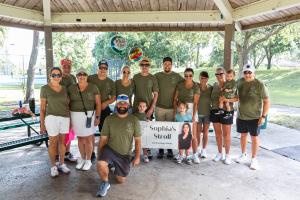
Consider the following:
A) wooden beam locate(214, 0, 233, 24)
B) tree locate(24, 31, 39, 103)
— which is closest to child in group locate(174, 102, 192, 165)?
wooden beam locate(214, 0, 233, 24)

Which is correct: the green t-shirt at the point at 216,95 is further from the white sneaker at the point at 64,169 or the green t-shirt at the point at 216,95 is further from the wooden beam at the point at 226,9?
the white sneaker at the point at 64,169

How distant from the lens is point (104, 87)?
15.3 feet

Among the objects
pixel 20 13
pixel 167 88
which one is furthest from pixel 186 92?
pixel 20 13

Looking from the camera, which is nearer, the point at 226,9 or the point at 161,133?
the point at 161,133

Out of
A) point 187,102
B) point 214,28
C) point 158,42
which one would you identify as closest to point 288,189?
point 187,102

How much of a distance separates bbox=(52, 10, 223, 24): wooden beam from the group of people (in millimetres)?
2156

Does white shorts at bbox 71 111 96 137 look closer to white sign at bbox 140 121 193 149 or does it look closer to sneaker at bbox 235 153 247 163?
white sign at bbox 140 121 193 149

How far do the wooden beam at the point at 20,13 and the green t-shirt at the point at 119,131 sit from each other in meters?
3.72

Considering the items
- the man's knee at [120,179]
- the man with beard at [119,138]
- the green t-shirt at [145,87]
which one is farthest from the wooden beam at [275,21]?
the man's knee at [120,179]

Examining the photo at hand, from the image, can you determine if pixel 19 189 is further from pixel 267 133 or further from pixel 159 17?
pixel 267 133

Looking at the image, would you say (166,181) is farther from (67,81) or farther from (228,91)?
(67,81)

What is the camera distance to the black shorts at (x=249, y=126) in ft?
15.4

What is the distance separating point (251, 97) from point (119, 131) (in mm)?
2242

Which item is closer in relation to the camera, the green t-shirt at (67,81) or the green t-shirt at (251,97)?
the green t-shirt at (251,97)
